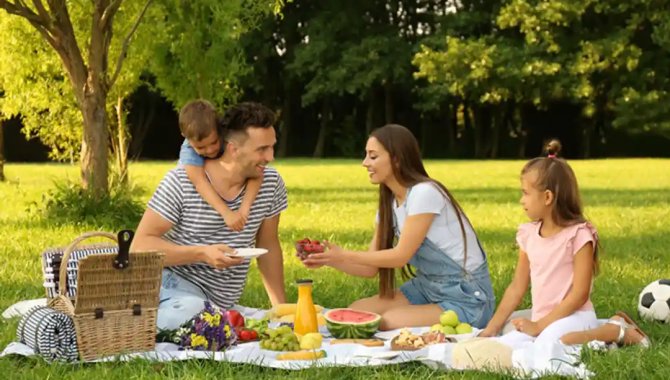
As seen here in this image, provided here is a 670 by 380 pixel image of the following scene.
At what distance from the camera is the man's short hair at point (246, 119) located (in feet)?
19.5

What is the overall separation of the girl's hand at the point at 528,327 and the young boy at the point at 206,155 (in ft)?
5.38

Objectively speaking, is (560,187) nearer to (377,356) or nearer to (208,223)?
(377,356)

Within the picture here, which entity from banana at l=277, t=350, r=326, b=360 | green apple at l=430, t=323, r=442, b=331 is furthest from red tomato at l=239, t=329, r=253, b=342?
green apple at l=430, t=323, r=442, b=331

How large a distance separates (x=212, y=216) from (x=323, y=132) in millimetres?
37845

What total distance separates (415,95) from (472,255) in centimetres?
3768

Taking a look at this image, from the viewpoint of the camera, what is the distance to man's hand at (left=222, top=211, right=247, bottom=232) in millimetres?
5914

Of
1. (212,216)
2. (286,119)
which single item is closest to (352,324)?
(212,216)

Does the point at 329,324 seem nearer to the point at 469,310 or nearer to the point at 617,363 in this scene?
the point at 469,310

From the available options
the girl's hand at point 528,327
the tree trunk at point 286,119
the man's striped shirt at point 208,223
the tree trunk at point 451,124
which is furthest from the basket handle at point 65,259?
the tree trunk at point 286,119

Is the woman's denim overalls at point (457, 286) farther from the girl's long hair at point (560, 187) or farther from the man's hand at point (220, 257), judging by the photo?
the man's hand at point (220, 257)

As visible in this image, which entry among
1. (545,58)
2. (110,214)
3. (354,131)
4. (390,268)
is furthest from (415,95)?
(390,268)

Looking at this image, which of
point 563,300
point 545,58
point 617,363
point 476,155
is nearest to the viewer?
point 617,363

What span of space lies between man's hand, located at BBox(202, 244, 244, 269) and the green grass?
0.77 meters

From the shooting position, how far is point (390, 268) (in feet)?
20.4
